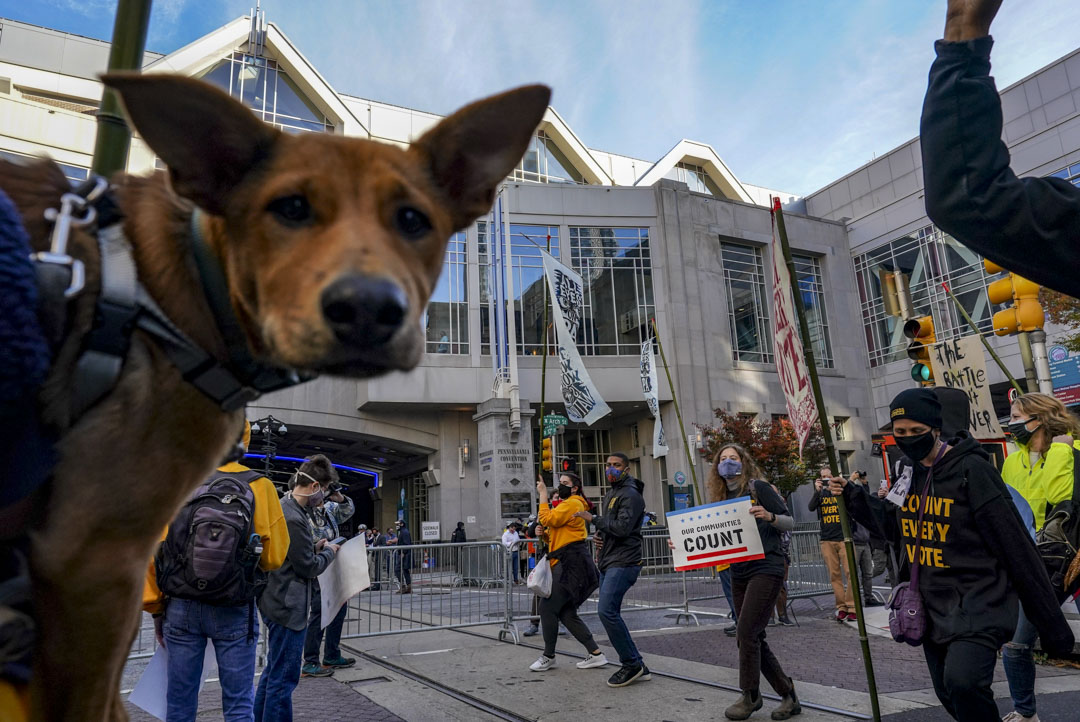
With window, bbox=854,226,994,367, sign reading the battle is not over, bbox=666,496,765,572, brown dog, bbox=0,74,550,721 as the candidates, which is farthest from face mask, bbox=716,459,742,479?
window, bbox=854,226,994,367

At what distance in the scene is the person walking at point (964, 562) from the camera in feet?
12.2

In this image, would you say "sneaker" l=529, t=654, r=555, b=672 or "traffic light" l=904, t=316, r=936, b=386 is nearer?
"sneaker" l=529, t=654, r=555, b=672

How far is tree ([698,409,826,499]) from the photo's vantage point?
23516 mm

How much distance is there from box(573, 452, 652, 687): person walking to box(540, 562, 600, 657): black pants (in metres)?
0.27

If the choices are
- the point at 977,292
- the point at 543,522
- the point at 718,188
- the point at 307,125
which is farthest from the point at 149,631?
the point at 718,188

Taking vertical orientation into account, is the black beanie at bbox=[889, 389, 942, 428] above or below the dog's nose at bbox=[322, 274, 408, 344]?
above

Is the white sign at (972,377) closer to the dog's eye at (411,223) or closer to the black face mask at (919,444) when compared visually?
the black face mask at (919,444)

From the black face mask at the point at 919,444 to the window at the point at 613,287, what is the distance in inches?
932

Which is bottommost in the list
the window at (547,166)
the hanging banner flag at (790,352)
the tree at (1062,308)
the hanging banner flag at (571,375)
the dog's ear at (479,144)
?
the dog's ear at (479,144)

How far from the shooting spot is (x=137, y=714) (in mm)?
5898

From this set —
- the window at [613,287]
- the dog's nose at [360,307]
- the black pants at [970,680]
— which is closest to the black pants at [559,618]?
the black pants at [970,680]

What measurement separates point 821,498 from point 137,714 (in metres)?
9.73

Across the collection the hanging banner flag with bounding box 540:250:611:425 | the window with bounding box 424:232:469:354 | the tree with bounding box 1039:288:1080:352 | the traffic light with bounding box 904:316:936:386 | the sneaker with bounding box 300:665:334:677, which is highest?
the window with bounding box 424:232:469:354

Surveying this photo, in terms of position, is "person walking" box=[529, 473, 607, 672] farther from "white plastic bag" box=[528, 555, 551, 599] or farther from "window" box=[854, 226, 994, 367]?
"window" box=[854, 226, 994, 367]
